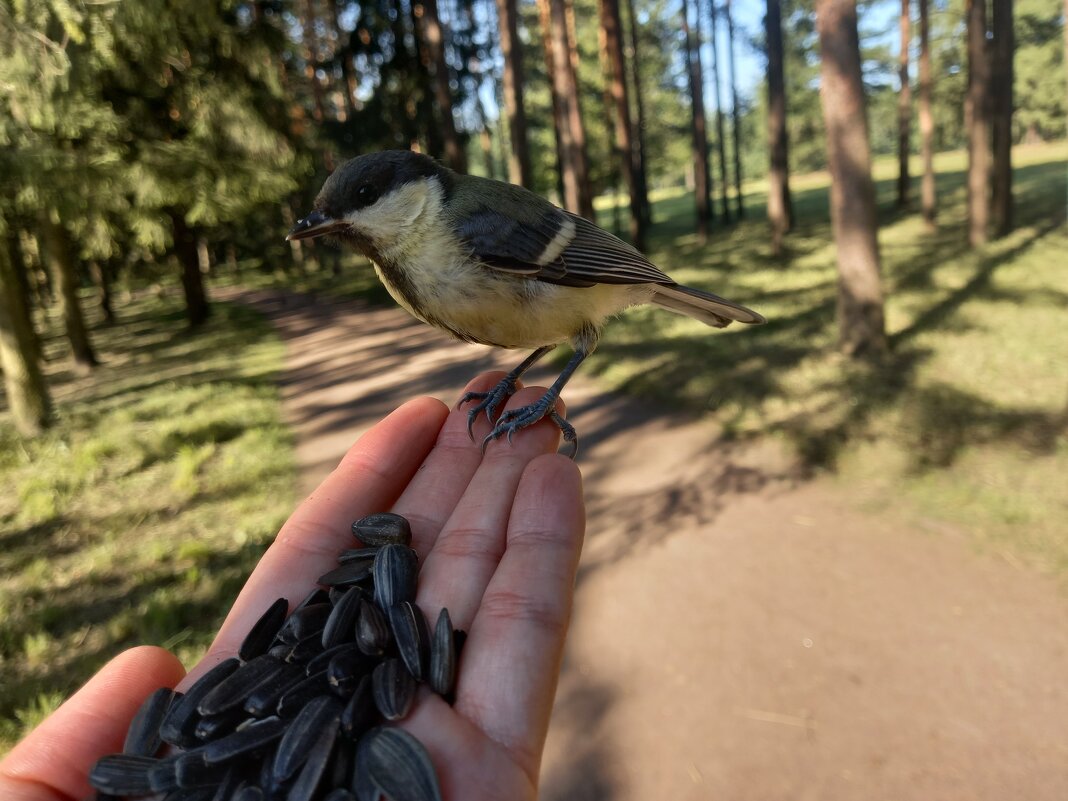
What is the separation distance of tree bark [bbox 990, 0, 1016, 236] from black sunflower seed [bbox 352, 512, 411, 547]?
16.1 meters

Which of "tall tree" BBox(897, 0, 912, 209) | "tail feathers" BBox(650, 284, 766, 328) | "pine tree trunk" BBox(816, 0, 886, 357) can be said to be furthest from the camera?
"tall tree" BBox(897, 0, 912, 209)

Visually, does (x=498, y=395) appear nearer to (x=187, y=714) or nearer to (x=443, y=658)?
(x=443, y=658)

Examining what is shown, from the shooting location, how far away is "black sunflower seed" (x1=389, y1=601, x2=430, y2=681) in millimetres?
1930

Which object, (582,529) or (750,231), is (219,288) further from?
(582,529)

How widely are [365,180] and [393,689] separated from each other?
166 centimetres

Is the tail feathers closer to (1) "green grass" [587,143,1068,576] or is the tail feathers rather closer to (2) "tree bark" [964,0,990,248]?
(1) "green grass" [587,143,1068,576]

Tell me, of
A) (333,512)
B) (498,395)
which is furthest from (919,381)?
(333,512)

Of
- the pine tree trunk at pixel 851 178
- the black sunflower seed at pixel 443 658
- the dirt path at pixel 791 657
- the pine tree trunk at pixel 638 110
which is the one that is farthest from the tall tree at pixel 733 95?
the black sunflower seed at pixel 443 658

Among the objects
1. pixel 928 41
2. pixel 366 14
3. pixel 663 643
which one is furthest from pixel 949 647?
pixel 366 14

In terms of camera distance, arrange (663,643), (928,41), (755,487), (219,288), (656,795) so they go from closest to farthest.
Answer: (656,795) < (663,643) < (755,487) < (928,41) < (219,288)

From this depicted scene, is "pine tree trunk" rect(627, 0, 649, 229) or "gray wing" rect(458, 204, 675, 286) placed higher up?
"pine tree trunk" rect(627, 0, 649, 229)

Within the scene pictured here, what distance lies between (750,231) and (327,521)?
22.6 meters

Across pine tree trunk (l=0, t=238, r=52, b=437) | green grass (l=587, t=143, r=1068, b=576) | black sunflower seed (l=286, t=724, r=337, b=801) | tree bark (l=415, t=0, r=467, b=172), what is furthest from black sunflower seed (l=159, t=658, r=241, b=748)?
tree bark (l=415, t=0, r=467, b=172)

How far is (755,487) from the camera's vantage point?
5.36 meters
